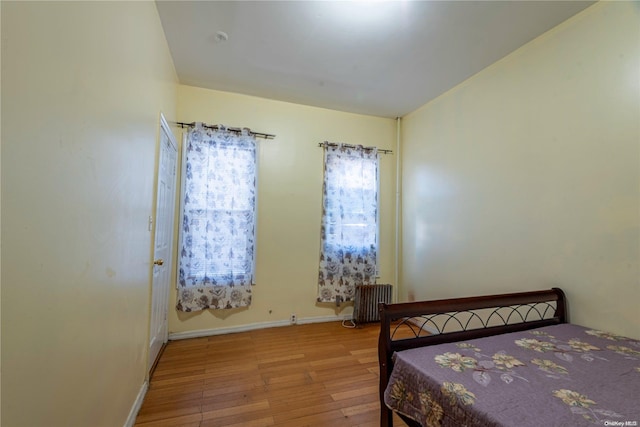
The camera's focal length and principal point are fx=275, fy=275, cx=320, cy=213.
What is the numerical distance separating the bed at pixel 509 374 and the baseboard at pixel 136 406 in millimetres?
1540

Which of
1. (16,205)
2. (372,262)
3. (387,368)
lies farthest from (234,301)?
(16,205)

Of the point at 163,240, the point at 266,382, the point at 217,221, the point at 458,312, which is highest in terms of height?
the point at 217,221

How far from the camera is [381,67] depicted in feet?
8.95

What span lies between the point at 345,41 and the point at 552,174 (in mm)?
1976

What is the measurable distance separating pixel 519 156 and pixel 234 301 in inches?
127

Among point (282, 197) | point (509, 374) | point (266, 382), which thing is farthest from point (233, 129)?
point (509, 374)

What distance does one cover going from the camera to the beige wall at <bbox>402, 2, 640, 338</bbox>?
1.75m

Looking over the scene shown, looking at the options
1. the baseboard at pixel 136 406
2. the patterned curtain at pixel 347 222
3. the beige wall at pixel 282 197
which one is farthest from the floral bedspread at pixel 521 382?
the beige wall at pixel 282 197

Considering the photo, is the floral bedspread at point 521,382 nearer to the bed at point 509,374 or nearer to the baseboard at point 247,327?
the bed at point 509,374

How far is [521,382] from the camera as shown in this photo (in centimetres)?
119

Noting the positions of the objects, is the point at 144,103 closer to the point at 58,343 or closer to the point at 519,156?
the point at 58,343

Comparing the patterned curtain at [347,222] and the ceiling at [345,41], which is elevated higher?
the ceiling at [345,41]

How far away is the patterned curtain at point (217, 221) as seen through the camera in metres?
3.04

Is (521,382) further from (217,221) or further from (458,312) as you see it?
(217,221)
